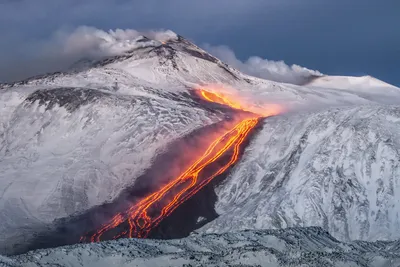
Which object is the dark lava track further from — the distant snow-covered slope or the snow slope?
the snow slope

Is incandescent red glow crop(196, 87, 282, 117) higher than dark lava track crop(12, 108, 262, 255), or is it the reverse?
incandescent red glow crop(196, 87, 282, 117)

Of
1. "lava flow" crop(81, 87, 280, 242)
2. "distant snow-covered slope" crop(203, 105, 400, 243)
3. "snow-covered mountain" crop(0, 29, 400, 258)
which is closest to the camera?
"distant snow-covered slope" crop(203, 105, 400, 243)

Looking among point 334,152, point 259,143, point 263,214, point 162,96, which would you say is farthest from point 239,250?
point 162,96

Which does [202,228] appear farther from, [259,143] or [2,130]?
[2,130]

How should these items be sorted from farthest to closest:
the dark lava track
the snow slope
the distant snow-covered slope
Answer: the distant snow-covered slope
the dark lava track
the snow slope

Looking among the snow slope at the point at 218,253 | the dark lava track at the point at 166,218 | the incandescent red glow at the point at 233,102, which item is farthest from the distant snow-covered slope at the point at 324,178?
the snow slope at the point at 218,253

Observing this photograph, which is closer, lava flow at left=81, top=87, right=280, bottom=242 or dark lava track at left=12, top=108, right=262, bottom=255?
dark lava track at left=12, top=108, right=262, bottom=255

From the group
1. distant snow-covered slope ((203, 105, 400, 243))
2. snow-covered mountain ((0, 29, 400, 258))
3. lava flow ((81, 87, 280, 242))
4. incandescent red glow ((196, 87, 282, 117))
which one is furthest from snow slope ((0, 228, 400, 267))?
incandescent red glow ((196, 87, 282, 117))
